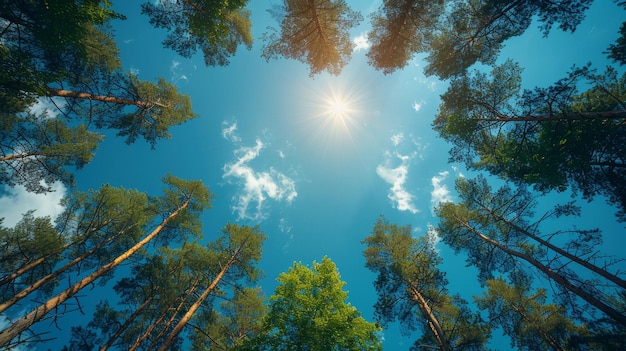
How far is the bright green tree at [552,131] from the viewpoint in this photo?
7781 mm

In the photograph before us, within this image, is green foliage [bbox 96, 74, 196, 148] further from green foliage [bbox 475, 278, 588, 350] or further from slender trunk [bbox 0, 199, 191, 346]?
green foliage [bbox 475, 278, 588, 350]

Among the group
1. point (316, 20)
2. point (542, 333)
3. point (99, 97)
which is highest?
point (316, 20)

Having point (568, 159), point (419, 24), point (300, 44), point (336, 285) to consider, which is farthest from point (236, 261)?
point (568, 159)

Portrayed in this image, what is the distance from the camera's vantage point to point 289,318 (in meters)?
8.93

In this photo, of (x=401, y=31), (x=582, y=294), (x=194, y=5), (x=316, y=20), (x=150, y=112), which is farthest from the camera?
(x=150, y=112)

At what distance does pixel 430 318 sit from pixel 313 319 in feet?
14.8

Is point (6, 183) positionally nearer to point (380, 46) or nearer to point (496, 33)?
point (380, 46)

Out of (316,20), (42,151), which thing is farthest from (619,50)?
(42,151)

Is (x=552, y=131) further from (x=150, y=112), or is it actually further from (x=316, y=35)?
(x=150, y=112)

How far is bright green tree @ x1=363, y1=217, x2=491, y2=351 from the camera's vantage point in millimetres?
9789

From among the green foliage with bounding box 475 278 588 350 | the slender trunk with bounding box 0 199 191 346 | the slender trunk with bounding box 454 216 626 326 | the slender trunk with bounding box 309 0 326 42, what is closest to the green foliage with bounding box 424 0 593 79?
the slender trunk with bounding box 309 0 326 42

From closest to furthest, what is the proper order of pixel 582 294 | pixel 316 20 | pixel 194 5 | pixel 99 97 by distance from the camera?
pixel 582 294 < pixel 194 5 < pixel 316 20 < pixel 99 97

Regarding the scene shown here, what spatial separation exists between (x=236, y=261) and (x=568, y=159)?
15163 millimetres

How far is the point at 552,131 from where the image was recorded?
27.2ft
